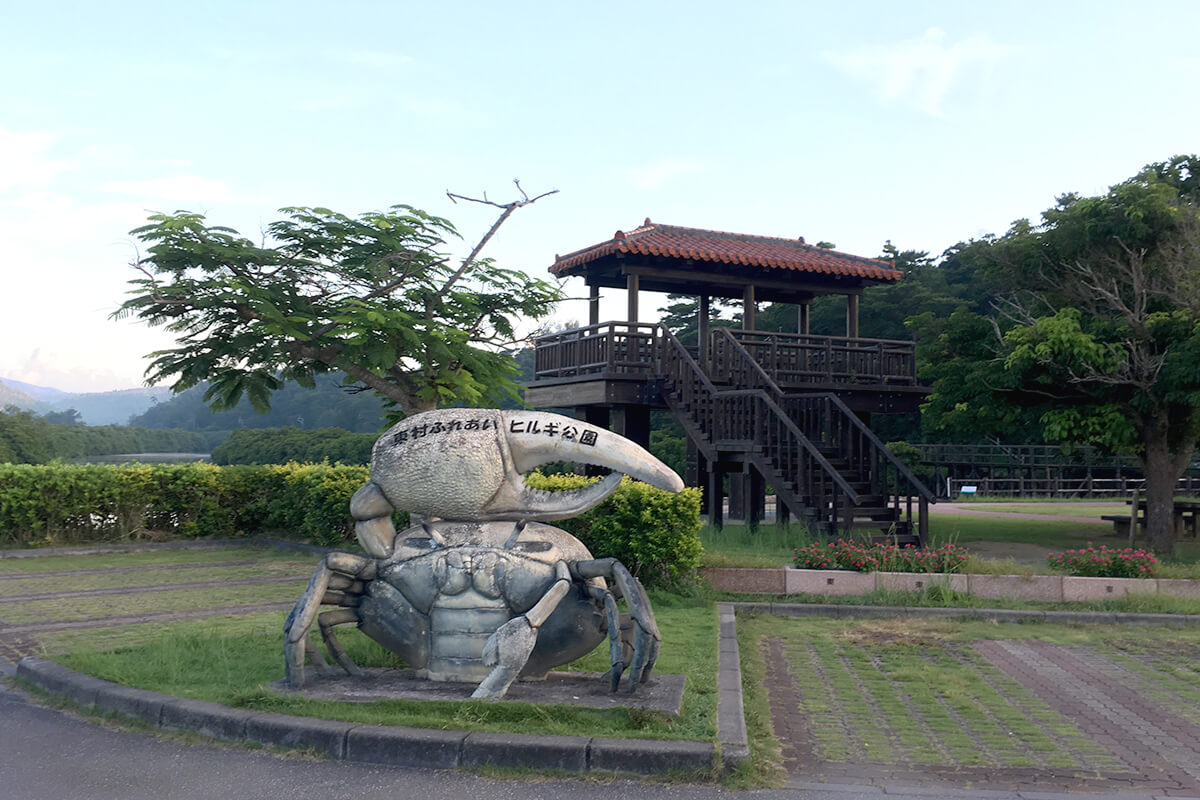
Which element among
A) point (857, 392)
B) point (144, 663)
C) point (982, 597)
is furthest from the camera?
point (857, 392)

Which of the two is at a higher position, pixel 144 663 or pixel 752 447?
pixel 752 447

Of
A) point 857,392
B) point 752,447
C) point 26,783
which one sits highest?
point 857,392

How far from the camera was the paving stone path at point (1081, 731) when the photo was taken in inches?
193

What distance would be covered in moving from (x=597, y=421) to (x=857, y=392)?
521 centimetres

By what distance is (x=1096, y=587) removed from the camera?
414 inches

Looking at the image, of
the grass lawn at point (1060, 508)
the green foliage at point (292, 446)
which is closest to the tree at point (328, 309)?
the grass lawn at point (1060, 508)

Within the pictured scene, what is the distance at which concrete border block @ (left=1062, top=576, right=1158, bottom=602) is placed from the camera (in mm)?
10469

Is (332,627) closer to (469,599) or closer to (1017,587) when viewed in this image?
(469,599)

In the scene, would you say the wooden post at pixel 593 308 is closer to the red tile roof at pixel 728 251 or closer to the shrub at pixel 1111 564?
the red tile roof at pixel 728 251

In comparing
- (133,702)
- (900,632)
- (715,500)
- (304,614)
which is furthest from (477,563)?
→ (715,500)

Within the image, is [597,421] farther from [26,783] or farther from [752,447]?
[26,783]

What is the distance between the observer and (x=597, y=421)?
20016mm

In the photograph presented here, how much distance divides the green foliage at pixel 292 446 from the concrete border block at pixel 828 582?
37541 millimetres

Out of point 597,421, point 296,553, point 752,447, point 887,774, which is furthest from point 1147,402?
point 296,553
